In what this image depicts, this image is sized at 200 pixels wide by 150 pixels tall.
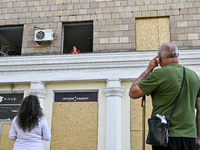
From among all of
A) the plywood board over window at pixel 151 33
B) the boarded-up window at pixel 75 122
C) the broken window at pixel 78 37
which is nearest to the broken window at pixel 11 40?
the broken window at pixel 78 37

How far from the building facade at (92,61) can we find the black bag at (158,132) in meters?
5.68

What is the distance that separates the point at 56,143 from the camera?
878 centimetres

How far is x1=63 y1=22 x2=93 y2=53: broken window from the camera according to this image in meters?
9.79

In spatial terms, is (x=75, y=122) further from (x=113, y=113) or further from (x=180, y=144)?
(x=180, y=144)

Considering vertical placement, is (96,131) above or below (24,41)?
below

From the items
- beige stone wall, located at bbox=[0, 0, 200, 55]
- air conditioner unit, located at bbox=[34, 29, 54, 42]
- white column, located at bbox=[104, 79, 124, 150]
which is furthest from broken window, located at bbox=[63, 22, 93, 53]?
white column, located at bbox=[104, 79, 124, 150]

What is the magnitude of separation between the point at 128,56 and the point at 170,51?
5.66 m

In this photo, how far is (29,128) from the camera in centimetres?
410

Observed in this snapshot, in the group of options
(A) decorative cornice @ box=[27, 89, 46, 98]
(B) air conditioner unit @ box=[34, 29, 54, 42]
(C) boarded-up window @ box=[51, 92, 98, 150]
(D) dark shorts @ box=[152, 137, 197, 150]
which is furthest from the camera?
(B) air conditioner unit @ box=[34, 29, 54, 42]

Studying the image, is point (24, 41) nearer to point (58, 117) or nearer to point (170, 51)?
point (58, 117)

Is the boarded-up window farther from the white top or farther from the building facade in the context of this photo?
the white top

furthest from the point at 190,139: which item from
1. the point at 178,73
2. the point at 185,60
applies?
the point at 185,60

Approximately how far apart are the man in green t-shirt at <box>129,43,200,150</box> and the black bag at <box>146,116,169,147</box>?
7 centimetres

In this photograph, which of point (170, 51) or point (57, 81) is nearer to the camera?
point (170, 51)
